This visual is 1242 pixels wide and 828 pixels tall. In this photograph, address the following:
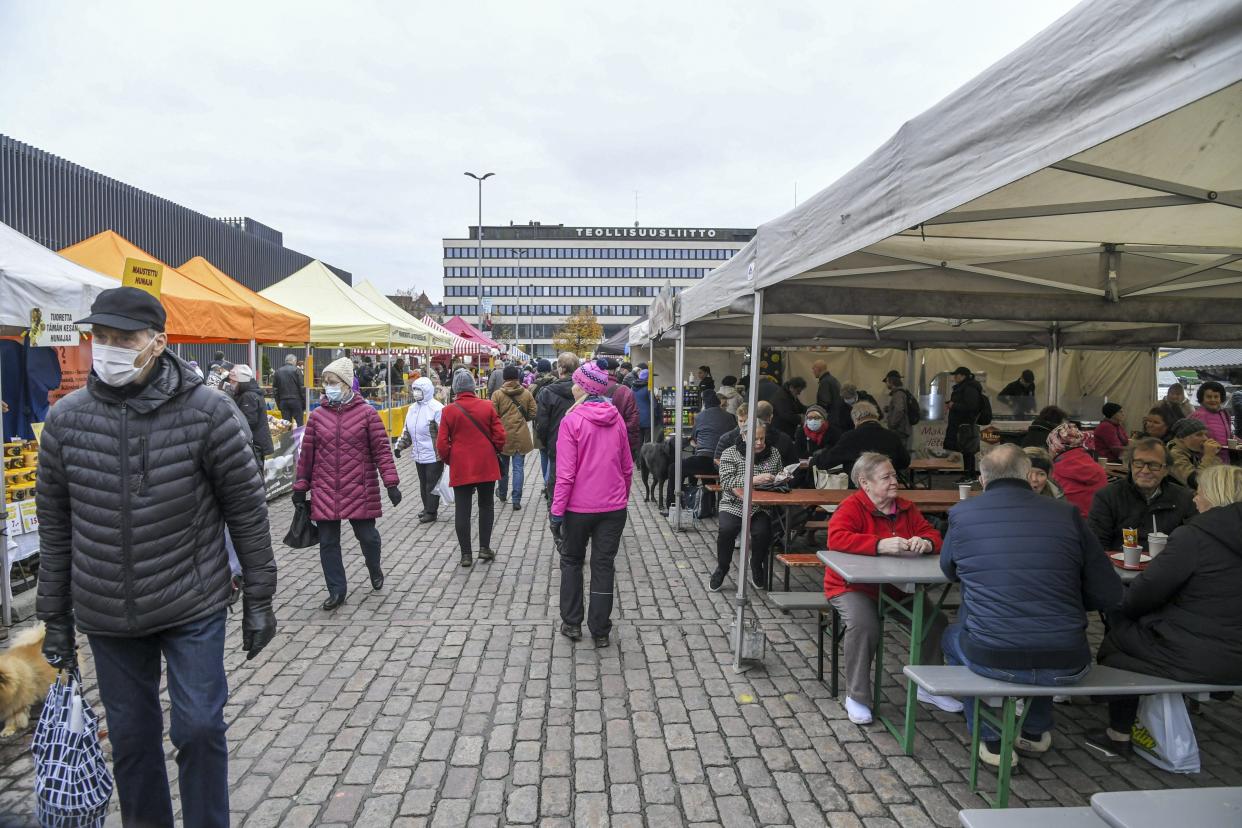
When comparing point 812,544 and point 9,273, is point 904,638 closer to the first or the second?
point 812,544

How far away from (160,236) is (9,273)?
1950cm

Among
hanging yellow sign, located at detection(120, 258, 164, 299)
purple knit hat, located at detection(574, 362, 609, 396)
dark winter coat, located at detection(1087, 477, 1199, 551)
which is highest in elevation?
hanging yellow sign, located at detection(120, 258, 164, 299)

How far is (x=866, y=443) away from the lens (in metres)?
7.02

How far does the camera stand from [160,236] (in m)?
21.4

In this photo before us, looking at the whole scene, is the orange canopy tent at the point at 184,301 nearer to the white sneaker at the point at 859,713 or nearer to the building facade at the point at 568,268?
the white sneaker at the point at 859,713

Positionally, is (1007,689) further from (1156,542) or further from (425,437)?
(425,437)

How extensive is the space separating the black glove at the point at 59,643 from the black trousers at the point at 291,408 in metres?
11.7

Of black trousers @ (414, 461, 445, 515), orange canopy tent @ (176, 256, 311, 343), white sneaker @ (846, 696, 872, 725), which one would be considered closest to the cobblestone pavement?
white sneaker @ (846, 696, 872, 725)

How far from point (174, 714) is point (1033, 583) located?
3392mm

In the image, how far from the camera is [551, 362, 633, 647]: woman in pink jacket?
194 inches

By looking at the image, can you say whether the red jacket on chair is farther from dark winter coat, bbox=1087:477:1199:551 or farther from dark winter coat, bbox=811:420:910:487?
dark winter coat, bbox=811:420:910:487

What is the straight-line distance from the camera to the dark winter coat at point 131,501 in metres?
2.49

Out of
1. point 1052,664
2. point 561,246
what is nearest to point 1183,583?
point 1052,664

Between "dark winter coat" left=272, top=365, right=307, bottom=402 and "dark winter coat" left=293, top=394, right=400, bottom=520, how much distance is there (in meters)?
8.94
